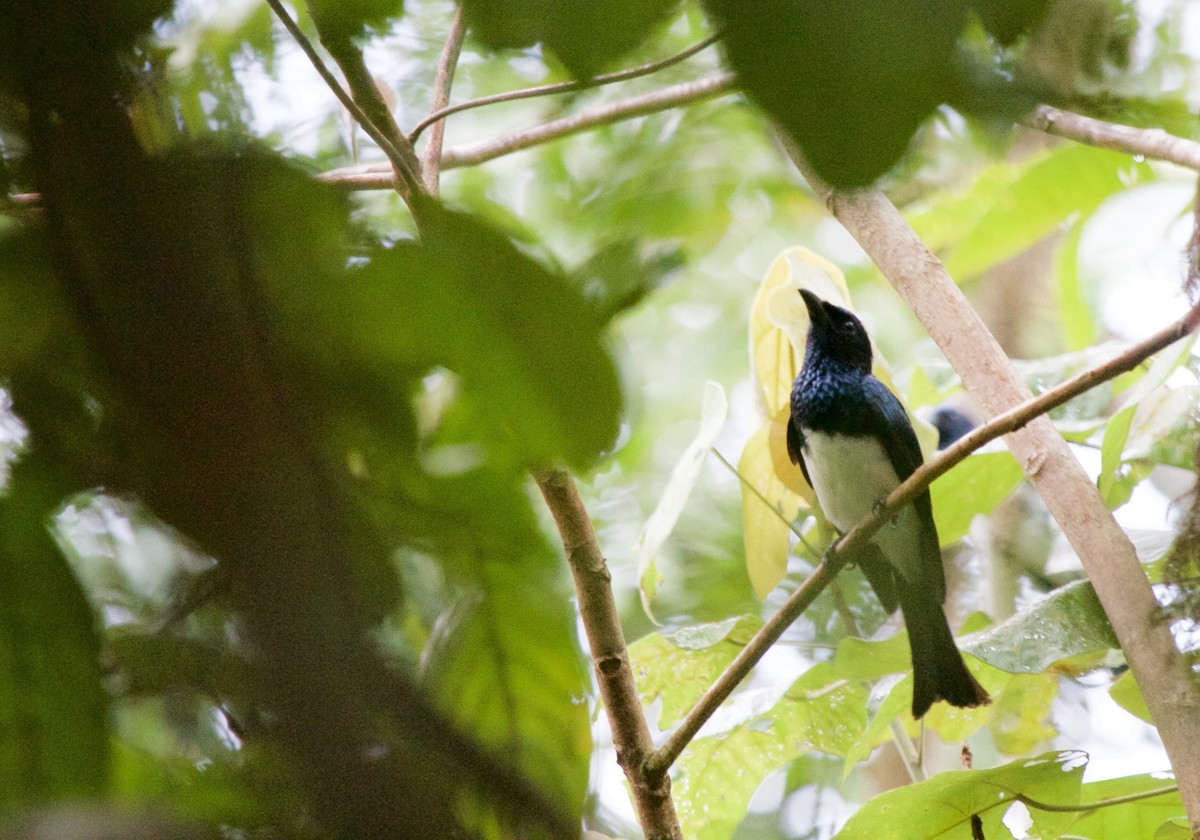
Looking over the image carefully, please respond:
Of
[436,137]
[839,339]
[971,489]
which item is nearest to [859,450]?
[839,339]

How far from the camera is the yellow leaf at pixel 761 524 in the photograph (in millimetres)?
1771

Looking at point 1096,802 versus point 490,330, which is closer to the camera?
point 490,330

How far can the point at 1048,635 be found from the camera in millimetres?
1332

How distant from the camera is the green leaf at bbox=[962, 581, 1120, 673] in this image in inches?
51.2

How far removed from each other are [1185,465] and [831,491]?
0.97 m

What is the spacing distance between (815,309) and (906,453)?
1.35ft

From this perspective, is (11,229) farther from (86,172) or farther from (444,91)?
(444,91)

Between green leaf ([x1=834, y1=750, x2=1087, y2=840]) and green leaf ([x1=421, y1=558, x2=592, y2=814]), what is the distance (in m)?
0.86

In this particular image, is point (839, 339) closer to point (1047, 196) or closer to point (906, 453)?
point (906, 453)

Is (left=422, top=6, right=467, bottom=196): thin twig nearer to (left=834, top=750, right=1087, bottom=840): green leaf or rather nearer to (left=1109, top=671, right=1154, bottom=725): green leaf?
(left=834, top=750, right=1087, bottom=840): green leaf

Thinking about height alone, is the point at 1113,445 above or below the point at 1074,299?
above

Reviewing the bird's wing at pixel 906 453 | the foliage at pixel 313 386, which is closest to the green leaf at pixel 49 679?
the foliage at pixel 313 386

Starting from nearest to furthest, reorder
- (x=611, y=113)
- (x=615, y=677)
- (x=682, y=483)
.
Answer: (x=611, y=113)
(x=615, y=677)
(x=682, y=483)

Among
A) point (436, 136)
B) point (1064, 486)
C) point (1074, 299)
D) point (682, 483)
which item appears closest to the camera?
point (436, 136)
